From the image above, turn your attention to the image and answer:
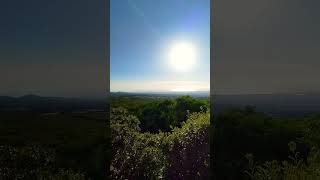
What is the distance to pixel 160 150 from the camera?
6.70 metres

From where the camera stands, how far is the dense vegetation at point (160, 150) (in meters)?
6.52

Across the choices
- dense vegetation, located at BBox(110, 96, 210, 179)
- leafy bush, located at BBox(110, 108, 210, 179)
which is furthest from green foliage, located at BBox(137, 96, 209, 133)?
leafy bush, located at BBox(110, 108, 210, 179)

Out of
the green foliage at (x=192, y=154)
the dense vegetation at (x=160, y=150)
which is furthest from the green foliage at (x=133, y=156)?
the green foliage at (x=192, y=154)

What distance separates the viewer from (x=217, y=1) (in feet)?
21.1

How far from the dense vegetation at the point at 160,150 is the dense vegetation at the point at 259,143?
1.31 feet

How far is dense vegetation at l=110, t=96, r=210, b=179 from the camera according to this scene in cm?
652

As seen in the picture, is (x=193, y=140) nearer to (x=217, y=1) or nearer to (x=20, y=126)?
(x=217, y=1)

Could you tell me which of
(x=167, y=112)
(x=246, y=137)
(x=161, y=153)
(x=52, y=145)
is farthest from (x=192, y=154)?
(x=52, y=145)

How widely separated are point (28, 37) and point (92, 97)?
1.20 metres

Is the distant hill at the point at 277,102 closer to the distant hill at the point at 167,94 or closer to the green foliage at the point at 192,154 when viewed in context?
the green foliage at the point at 192,154

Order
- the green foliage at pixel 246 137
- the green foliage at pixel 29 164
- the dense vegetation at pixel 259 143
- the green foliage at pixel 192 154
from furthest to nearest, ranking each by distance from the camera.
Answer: the green foliage at pixel 192 154 < the green foliage at pixel 246 137 < the dense vegetation at pixel 259 143 < the green foliage at pixel 29 164

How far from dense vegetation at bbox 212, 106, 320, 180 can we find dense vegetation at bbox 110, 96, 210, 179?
0.40 metres

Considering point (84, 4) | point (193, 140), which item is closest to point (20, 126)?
point (84, 4)

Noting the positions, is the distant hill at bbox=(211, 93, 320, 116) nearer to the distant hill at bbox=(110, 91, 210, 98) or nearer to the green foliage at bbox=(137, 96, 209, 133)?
the green foliage at bbox=(137, 96, 209, 133)
